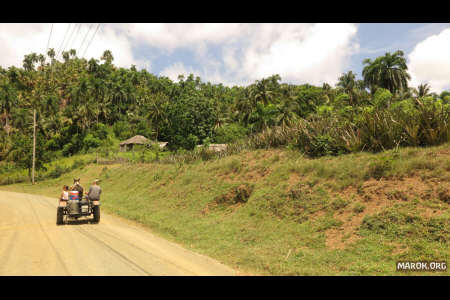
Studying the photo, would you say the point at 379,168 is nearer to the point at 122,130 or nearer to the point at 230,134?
the point at 230,134

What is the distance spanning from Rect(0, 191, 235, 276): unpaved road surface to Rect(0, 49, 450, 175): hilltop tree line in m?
9.39

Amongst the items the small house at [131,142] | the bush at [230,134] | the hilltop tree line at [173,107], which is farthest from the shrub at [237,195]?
the small house at [131,142]

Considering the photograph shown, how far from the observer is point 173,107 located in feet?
228

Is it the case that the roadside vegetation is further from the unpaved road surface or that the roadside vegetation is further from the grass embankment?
the unpaved road surface

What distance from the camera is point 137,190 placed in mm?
22312

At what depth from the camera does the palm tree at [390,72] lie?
56.5m

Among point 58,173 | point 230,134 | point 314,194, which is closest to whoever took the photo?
point 314,194

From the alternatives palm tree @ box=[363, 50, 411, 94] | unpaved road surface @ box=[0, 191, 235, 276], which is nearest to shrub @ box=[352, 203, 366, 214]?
unpaved road surface @ box=[0, 191, 235, 276]

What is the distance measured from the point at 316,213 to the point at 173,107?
62141 mm

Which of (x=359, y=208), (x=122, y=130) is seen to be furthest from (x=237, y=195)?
(x=122, y=130)

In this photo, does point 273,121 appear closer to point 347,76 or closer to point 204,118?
point 204,118

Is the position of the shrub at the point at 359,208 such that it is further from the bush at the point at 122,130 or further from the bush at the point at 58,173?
the bush at the point at 122,130

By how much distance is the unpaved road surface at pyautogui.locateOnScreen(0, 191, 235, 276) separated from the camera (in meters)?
6.50

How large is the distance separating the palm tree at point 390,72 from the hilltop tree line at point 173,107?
0.55 feet
